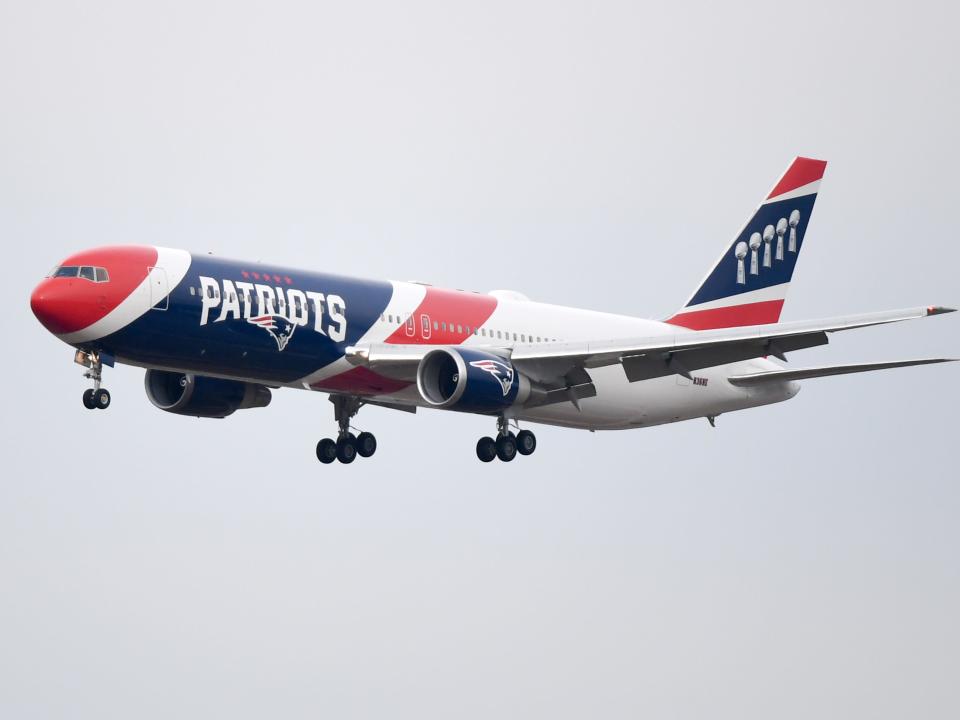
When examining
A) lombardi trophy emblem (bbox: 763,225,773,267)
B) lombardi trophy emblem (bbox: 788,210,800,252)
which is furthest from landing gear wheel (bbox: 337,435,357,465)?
lombardi trophy emblem (bbox: 788,210,800,252)

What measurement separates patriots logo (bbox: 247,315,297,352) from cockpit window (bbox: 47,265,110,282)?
160 inches

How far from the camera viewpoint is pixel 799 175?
6506 cm

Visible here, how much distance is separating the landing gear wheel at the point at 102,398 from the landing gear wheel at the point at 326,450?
10376 mm

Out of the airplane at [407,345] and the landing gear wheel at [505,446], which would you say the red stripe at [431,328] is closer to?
the airplane at [407,345]

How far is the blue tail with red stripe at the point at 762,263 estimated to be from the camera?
62.6 m

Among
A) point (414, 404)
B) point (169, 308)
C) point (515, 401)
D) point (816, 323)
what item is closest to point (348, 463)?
point (414, 404)

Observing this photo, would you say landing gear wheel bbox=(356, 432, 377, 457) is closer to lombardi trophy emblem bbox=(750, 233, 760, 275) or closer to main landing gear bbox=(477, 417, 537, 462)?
main landing gear bbox=(477, 417, 537, 462)

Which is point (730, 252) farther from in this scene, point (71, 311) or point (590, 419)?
point (71, 311)

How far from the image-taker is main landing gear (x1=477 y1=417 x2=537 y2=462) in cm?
5416

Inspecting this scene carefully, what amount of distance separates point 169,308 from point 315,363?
4774mm

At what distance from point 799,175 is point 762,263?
360cm

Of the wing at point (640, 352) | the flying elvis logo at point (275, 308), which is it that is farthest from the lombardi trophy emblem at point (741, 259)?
the flying elvis logo at point (275, 308)

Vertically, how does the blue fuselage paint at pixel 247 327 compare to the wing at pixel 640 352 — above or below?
above

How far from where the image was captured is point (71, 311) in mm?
48312
